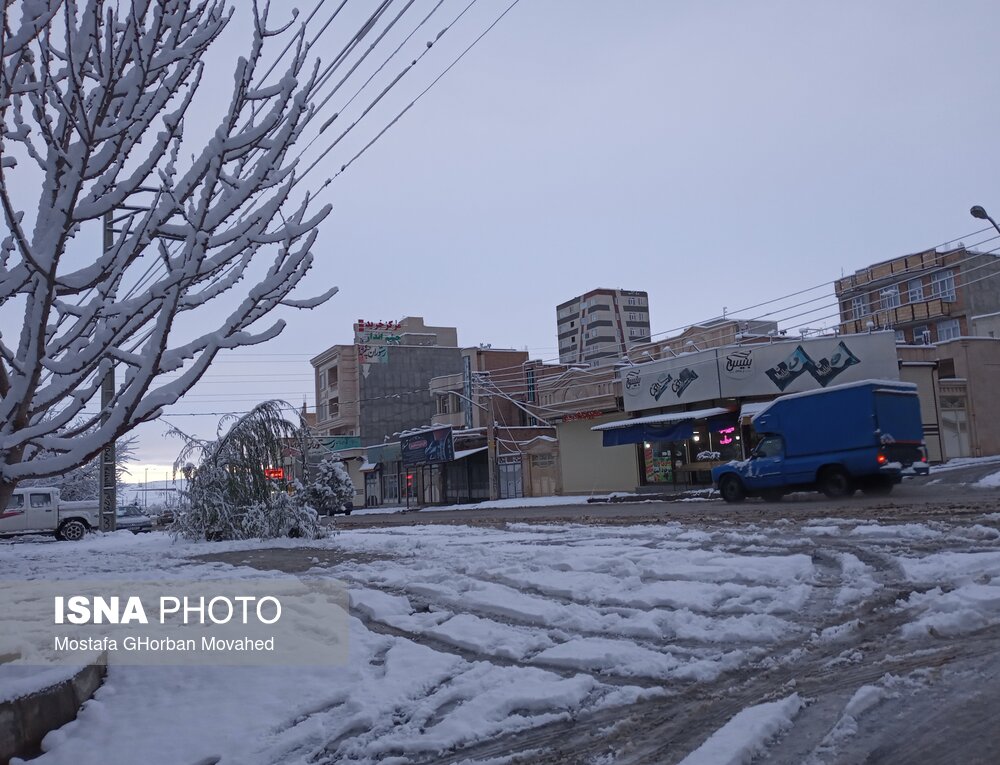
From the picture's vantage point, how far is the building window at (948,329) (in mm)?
61812

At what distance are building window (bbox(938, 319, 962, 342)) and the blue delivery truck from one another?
46.3 m

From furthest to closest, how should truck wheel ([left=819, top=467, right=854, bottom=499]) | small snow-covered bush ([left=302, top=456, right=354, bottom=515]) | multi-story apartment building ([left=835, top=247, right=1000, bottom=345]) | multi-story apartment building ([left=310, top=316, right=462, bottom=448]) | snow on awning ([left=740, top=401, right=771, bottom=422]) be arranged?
1. multi-story apartment building ([left=310, top=316, right=462, bottom=448])
2. multi-story apartment building ([left=835, top=247, right=1000, bottom=345])
3. small snow-covered bush ([left=302, top=456, right=354, bottom=515])
4. snow on awning ([left=740, top=401, right=771, bottom=422])
5. truck wheel ([left=819, top=467, right=854, bottom=499])

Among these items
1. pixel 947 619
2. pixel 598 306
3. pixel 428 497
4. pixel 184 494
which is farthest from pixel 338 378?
pixel 947 619

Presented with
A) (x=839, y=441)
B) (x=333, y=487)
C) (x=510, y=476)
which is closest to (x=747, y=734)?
(x=839, y=441)

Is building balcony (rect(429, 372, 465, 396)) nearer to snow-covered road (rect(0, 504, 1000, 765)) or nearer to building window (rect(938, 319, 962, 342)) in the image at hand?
building window (rect(938, 319, 962, 342))

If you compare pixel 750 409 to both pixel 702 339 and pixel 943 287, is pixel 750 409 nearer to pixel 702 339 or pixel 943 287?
pixel 702 339

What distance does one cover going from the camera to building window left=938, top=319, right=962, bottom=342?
6181 centimetres

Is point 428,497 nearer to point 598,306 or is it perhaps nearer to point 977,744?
point 977,744

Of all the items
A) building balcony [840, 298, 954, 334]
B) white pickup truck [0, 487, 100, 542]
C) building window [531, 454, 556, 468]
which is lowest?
white pickup truck [0, 487, 100, 542]

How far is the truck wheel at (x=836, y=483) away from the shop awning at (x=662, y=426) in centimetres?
1120

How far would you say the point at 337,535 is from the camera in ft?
62.4

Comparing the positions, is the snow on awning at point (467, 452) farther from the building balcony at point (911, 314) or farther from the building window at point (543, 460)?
the building balcony at point (911, 314)

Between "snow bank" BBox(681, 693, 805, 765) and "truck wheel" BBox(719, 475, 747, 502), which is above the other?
"truck wheel" BBox(719, 475, 747, 502)

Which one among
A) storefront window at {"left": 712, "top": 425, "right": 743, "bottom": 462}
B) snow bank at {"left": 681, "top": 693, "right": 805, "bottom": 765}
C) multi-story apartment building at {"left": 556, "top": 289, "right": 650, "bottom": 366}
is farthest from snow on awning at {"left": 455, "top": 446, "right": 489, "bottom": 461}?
multi-story apartment building at {"left": 556, "top": 289, "right": 650, "bottom": 366}
